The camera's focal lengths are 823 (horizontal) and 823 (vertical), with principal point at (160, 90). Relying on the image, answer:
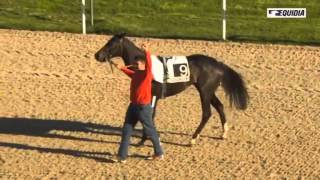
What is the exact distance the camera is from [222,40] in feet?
66.0

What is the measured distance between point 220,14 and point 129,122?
1322cm

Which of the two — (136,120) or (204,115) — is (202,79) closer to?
(204,115)

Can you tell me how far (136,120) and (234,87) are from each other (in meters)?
1.88

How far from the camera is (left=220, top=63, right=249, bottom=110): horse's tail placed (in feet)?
38.9

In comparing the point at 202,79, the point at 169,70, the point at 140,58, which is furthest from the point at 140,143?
the point at 140,58

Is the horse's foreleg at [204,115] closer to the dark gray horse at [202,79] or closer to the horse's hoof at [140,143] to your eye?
the dark gray horse at [202,79]

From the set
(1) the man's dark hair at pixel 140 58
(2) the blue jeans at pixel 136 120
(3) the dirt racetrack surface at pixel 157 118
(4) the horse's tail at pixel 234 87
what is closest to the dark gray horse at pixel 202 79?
(4) the horse's tail at pixel 234 87

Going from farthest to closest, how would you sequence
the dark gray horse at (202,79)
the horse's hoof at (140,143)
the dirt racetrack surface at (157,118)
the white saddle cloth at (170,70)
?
the horse's hoof at (140,143), the dark gray horse at (202,79), the white saddle cloth at (170,70), the dirt racetrack surface at (157,118)

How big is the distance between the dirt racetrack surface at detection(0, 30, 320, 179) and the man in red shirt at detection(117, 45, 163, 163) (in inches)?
11.3

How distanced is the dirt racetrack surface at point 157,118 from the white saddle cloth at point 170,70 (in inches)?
39.3

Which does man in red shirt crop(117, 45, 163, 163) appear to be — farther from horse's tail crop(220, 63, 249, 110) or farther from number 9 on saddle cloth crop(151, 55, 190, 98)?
horse's tail crop(220, 63, 249, 110)

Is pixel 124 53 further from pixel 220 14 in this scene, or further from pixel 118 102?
pixel 220 14

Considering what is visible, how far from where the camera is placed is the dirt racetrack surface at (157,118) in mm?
10672

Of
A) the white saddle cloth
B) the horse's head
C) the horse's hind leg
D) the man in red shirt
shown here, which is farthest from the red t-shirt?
the horse's hind leg
